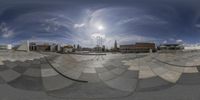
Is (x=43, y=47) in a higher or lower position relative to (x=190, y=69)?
higher

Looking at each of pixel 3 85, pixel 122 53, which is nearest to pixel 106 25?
pixel 122 53

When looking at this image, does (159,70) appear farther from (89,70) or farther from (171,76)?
(89,70)

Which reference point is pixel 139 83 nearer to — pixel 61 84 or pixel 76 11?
pixel 61 84

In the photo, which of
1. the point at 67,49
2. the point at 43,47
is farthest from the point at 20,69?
the point at 67,49

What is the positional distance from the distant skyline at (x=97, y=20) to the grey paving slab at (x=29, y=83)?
0.38 meters

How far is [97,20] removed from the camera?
128cm

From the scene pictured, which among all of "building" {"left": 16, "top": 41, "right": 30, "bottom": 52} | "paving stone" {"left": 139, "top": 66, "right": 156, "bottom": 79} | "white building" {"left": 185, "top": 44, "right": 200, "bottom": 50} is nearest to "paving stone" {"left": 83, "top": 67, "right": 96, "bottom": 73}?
"paving stone" {"left": 139, "top": 66, "right": 156, "bottom": 79}

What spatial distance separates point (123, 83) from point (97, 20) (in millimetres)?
579

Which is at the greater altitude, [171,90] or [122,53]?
[122,53]

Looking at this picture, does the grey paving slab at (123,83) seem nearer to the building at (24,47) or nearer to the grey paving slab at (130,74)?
the grey paving slab at (130,74)

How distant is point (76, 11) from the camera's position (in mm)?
1341

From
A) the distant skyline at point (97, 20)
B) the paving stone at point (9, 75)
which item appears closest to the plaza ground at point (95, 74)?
the paving stone at point (9, 75)

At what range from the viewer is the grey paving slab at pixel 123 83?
1.25m

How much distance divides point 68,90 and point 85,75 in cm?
20
